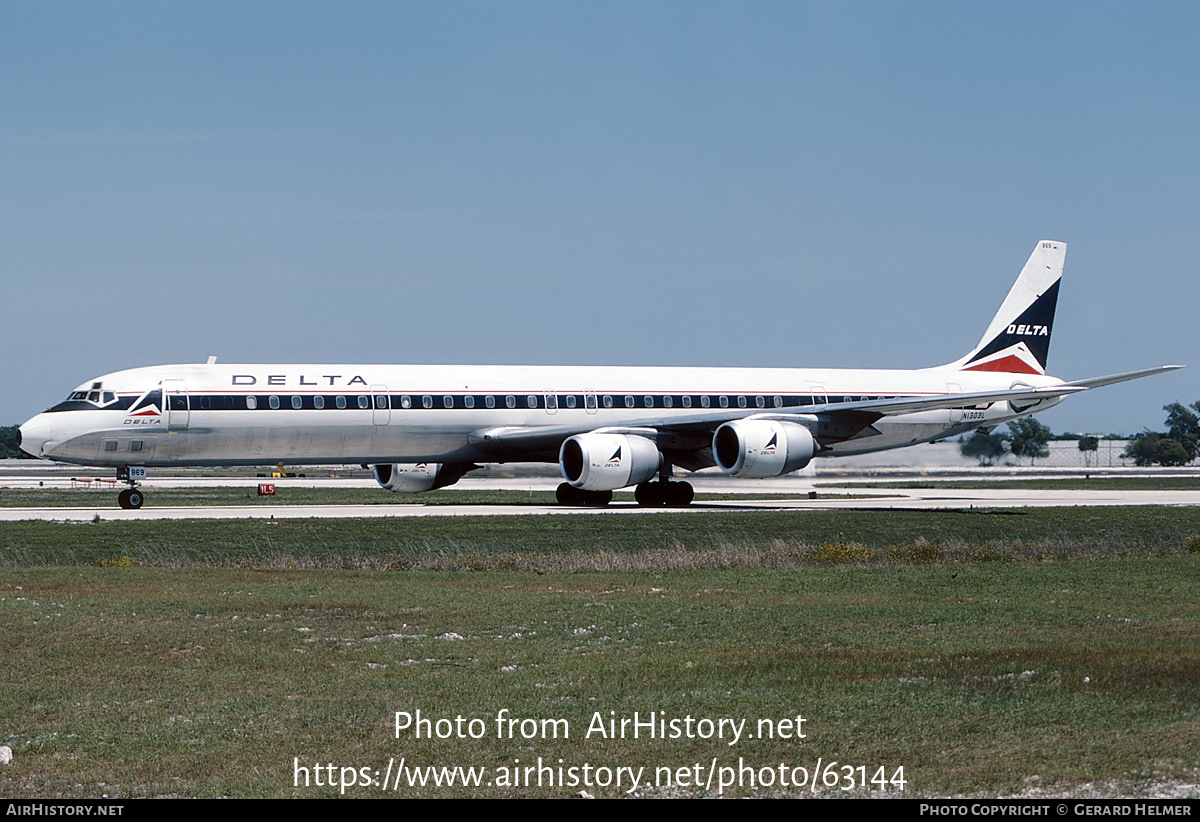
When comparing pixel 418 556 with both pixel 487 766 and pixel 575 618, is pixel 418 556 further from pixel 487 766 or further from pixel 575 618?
pixel 487 766

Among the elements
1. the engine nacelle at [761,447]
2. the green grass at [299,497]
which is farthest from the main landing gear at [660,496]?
the green grass at [299,497]

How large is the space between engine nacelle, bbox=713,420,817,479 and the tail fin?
42.4 ft

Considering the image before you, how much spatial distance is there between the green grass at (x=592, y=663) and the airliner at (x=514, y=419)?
12749 millimetres

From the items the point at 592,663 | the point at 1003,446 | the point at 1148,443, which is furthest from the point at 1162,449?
the point at 592,663

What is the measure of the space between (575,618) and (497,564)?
8177 mm

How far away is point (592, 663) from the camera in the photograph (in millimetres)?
13242

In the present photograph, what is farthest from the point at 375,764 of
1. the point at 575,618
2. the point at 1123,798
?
the point at 575,618

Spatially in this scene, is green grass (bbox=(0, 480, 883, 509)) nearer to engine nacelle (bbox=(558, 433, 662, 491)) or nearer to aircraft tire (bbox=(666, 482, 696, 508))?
aircraft tire (bbox=(666, 482, 696, 508))

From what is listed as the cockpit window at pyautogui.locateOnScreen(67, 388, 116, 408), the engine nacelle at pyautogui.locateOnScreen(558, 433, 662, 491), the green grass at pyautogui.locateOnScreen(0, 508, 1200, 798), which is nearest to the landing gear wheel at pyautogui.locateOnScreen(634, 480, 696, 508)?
the engine nacelle at pyautogui.locateOnScreen(558, 433, 662, 491)

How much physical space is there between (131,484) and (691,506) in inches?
679

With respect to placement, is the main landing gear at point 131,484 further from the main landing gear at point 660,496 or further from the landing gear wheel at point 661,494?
Answer: the landing gear wheel at point 661,494

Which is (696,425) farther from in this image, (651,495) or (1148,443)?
(1148,443)

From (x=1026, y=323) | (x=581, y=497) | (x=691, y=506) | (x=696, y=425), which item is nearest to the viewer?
(x=696, y=425)

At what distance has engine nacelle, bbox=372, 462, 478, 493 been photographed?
46344mm
